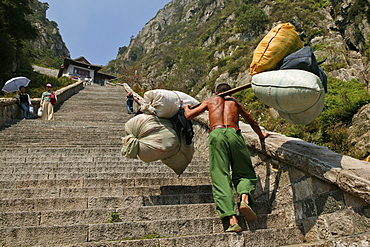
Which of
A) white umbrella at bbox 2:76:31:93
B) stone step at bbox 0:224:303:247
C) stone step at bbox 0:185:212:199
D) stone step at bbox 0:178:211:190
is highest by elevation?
white umbrella at bbox 2:76:31:93

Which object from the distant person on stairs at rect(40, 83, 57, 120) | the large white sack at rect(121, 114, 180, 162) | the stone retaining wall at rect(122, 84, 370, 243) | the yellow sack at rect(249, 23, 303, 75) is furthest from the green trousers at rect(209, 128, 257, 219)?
the distant person on stairs at rect(40, 83, 57, 120)

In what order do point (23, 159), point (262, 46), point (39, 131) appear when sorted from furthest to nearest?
point (39, 131) → point (23, 159) → point (262, 46)

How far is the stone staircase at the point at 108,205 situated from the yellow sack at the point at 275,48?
5.21 ft

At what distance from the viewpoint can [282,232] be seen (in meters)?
2.83

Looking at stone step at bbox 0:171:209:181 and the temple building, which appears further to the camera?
the temple building

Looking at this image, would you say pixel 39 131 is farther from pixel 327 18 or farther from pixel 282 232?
pixel 327 18

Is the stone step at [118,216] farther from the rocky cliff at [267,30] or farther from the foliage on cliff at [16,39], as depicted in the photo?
the foliage on cliff at [16,39]

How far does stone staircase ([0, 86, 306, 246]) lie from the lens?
8.42 ft

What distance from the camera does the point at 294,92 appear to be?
2.61m

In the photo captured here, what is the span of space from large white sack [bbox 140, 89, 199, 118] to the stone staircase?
1.01 meters

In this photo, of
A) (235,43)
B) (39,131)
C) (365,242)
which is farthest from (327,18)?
(365,242)

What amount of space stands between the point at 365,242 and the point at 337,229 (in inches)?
15.0

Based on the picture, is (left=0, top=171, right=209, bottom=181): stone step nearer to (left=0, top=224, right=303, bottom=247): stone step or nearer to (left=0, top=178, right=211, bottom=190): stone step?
(left=0, top=178, right=211, bottom=190): stone step

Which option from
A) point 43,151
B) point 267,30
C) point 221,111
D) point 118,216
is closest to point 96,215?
point 118,216
